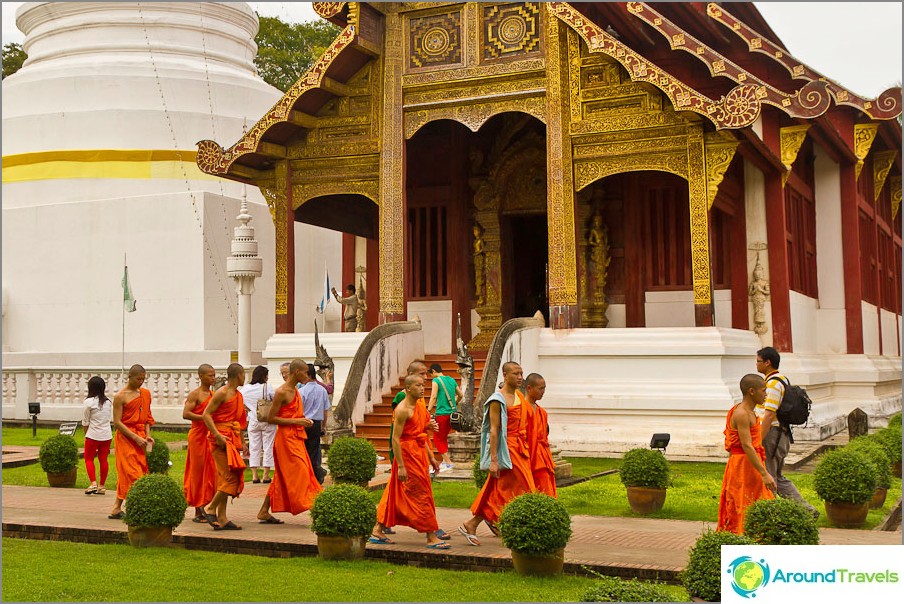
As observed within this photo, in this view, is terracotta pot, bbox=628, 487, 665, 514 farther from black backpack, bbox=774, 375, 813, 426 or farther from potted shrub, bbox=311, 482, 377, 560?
potted shrub, bbox=311, 482, 377, 560

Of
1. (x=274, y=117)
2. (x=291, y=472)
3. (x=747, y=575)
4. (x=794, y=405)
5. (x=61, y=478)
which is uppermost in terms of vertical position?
(x=274, y=117)

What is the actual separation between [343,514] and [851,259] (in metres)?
13.4

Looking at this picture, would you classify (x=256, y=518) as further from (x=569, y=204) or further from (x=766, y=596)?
(x=569, y=204)

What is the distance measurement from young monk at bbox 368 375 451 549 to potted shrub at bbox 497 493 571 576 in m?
0.99

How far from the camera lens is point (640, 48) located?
54.9 ft

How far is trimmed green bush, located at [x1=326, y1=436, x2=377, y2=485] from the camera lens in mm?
11172

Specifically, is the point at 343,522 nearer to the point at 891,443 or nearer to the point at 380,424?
the point at 380,424

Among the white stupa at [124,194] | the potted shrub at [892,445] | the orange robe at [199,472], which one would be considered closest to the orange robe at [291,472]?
the orange robe at [199,472]

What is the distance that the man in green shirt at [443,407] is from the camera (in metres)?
12.9

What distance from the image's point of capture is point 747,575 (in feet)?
18.2

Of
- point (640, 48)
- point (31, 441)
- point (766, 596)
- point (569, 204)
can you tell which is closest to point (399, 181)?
point (569, 204)

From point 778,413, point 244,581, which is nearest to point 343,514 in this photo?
point 244,581

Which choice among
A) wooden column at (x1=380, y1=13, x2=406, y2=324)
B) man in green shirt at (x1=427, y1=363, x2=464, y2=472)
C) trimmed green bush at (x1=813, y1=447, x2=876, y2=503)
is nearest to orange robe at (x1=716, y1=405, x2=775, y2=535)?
trimmed green bush at (x1=813, y1=447, x2=876, y2=503)

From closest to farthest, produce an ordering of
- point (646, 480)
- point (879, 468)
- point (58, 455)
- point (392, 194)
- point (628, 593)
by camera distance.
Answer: point (628, 593), point (646, 480), point (879, 468), point (58, 455), point (392, 194)
